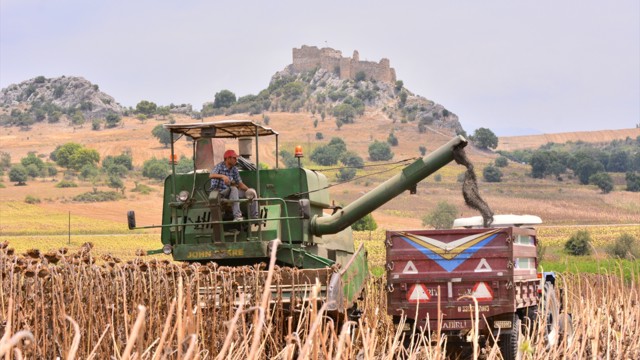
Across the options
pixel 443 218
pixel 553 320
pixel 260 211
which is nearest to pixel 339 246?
pixel 260 211

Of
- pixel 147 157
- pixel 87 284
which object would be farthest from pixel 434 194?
pixel 87 284

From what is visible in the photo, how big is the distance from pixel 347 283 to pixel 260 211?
8.18 feet

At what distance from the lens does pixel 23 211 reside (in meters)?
98.5

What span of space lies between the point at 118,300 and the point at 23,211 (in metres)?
92.8

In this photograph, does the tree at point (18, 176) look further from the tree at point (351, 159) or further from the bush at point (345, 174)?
the tree at point (351, 159)

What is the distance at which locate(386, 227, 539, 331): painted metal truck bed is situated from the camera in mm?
12766

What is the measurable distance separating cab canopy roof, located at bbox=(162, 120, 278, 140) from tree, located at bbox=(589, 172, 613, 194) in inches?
4473

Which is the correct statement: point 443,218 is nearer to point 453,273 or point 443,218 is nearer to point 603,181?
point 603,181

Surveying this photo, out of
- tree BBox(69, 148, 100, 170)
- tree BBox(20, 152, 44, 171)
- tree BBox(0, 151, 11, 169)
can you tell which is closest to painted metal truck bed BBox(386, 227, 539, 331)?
tree BBox(20, 152, 44, 171)

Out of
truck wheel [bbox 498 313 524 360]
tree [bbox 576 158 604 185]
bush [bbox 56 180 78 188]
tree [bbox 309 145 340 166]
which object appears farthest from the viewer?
tree [bbox 309 145 340 166]

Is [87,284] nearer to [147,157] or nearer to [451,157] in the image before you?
[451,157]

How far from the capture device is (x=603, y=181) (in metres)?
128

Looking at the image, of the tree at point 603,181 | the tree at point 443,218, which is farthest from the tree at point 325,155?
the tree at point 443,218

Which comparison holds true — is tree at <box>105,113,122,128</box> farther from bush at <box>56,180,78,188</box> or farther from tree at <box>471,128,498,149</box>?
bush at <box>56,180,78,188</box>
